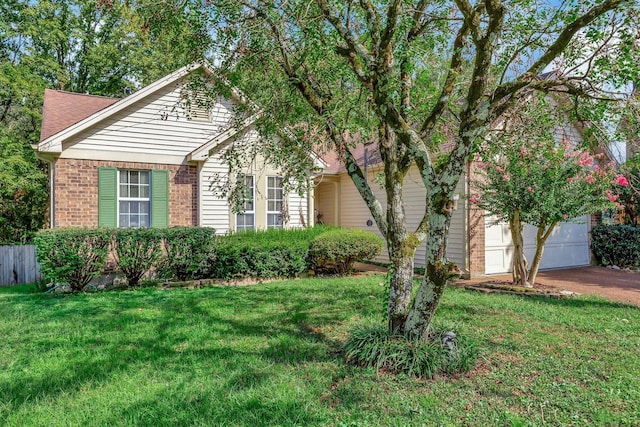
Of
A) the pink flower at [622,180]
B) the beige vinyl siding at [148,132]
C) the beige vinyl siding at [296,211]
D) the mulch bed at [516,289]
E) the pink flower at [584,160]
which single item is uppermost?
the beige vinyl siding at [148,132]

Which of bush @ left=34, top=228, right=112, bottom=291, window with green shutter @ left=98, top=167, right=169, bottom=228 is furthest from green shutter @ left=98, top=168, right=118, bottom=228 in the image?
bush @ left=34, top=228, right=112, bottom=291

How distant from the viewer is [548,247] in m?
11.9

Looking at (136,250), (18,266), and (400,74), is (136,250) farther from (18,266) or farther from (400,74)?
(400,74)

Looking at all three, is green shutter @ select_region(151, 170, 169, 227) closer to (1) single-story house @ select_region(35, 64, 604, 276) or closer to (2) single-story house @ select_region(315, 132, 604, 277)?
(1) single-story house @ select_region(35, 64, 604, 276)

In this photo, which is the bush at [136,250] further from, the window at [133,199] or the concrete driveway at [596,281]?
the concrete driveway at [596,281]

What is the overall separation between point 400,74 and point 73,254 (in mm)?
7440

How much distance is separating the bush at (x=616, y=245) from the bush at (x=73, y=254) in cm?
1491

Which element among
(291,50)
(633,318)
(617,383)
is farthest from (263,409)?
(633,318)

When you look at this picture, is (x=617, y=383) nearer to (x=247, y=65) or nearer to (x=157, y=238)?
(x=247, y=65)

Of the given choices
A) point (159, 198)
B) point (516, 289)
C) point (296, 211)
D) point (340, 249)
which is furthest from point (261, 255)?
point (516, 289)

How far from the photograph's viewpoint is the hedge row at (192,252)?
7867 mm

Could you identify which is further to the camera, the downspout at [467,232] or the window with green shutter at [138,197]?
the downspout at [467,232]

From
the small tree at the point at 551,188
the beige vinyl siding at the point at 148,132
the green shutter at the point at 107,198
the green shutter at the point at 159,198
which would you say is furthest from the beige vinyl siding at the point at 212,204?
the small tree at the point at 551,188

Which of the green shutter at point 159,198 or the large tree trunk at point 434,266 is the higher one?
the green shutter at point 159,198
